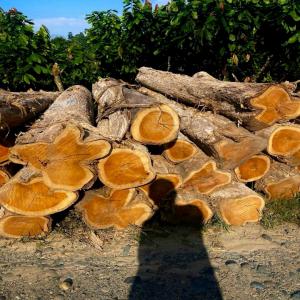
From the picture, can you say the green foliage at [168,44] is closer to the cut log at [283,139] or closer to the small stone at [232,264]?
the cut log at [283,139]

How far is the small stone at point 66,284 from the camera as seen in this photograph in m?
3.29

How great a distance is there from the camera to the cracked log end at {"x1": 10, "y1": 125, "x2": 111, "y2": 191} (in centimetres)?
370

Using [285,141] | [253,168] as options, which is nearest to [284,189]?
[253,168]

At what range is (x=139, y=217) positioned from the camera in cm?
436

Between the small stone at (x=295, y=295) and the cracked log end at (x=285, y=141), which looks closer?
the small stone at (x=295, y=295)

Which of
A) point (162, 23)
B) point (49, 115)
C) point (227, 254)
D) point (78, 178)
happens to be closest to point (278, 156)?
point (227, 254)

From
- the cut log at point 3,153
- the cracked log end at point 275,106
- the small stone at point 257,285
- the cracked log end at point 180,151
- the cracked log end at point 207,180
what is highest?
the cracked log end at point 275,106

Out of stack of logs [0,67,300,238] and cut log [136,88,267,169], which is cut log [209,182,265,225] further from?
cut log [136,88,267,169]

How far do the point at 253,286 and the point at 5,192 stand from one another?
2415 millimetres

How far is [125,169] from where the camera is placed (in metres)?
3.94

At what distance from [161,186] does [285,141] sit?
158 centimetres

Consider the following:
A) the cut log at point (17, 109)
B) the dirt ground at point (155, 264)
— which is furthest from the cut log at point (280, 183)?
the cut log at point (17, 109)

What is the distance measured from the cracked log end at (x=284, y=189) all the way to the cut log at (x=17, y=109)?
302cm

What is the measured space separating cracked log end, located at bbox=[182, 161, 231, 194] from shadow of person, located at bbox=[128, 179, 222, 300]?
0.71 ft
